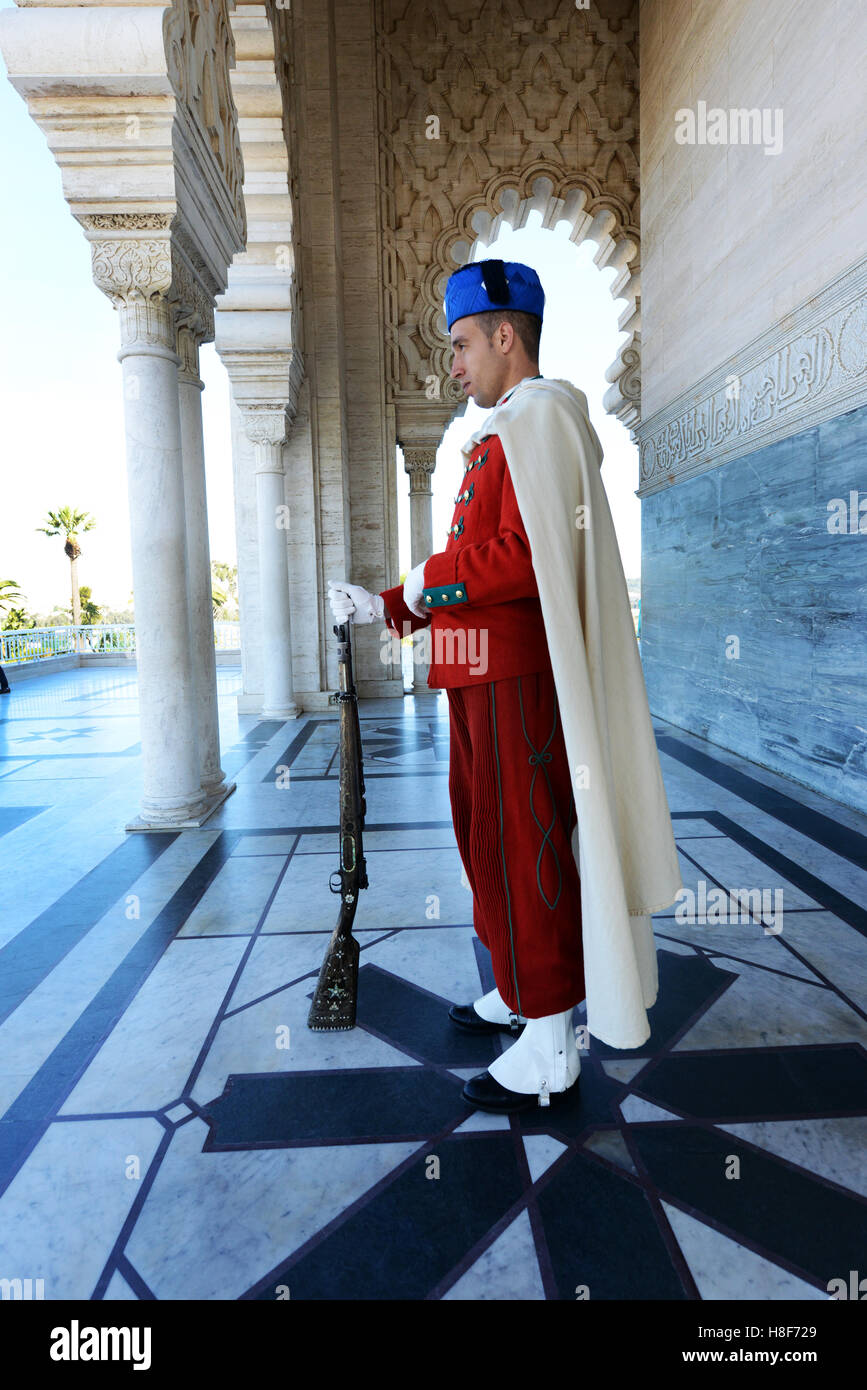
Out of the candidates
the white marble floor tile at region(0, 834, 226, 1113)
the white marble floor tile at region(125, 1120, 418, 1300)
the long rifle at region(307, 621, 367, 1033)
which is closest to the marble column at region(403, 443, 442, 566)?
the white marble floor tile at region(0, 834, 226, 1113)

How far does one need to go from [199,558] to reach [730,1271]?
11.1ft

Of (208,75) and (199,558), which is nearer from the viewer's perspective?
(208,75)

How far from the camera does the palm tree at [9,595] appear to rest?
19594 millimetres

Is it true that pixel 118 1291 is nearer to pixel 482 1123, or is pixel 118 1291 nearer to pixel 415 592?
pixel 482 1123

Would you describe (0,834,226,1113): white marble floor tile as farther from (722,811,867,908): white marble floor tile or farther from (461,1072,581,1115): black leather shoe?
(722,811,867,908): white marble floor tile

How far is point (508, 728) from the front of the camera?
4.39 feet

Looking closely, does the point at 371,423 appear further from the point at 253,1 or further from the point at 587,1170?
the point at 587,1170

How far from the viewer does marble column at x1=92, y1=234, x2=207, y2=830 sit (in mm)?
2949

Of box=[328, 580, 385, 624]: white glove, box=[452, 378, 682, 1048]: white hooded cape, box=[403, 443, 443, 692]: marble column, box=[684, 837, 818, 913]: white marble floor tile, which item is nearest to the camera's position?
box=[452, 378, 682, 1048]: white hooded cape

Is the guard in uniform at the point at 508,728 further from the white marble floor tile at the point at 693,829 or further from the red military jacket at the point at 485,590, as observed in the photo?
the white marble floor tile at the point at 693,829

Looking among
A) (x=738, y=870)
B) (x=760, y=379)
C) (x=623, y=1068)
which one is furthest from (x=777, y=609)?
(x=623, y=1068)

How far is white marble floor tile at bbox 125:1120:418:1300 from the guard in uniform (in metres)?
0.29

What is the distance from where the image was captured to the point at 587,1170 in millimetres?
1270
